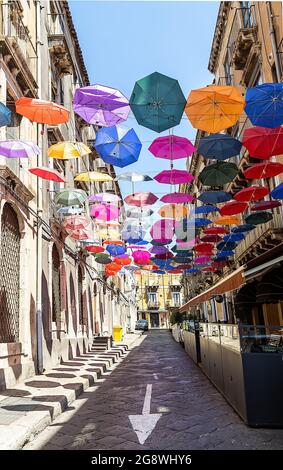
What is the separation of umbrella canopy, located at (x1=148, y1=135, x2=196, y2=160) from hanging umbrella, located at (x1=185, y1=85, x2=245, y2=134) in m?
1.05

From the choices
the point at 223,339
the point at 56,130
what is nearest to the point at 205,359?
the point at 223,339

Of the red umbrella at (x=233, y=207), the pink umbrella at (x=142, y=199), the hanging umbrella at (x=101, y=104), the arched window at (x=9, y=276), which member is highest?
the hanging umbrella at (x=101, y=104)

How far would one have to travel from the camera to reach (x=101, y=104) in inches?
295

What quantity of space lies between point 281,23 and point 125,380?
1253 centimetres

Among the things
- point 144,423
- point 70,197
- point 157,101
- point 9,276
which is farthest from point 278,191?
point 9,276

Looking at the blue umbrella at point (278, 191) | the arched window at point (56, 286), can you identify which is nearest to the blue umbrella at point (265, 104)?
the blue umbrella at point (278, 191)

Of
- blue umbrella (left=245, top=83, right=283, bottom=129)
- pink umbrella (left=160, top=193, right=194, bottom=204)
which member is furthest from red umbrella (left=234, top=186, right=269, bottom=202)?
blue umbrella (left=245, top=83, right=283, bottom=129)

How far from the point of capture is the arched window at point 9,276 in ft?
32.8

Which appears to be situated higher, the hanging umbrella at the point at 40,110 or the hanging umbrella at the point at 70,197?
the hanging umbrella at the point at 40,110

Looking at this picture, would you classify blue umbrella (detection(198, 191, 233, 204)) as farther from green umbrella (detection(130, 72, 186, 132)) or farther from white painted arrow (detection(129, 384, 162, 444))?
white painted arrow (detection(129, 384, 162, 444))

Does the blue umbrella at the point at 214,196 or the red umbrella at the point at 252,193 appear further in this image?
the blue umbrella at the point at 214,196

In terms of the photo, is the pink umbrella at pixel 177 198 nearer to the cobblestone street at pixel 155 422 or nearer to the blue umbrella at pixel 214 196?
the blue umbrella at pixel 214 196

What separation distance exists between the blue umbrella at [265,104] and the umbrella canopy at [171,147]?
181 centimetres

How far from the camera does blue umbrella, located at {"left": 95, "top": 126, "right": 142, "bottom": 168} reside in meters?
8.95
